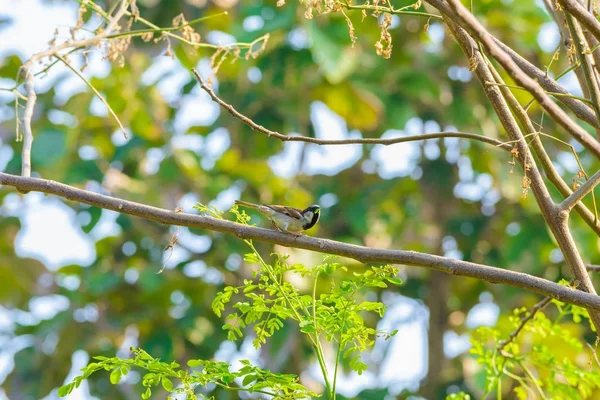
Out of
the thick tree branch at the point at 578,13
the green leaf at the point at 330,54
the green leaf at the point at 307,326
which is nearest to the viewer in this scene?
the thick tree branch at the point at 578,13

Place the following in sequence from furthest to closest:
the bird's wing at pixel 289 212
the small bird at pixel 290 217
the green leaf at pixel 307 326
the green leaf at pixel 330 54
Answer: the green leaf at pixel 330 54, the bird's wing at pixel 289 212, the small bird at pixel 290 217, the green leaf at pixel 307 326

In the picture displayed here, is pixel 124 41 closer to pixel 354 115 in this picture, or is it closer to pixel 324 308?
pixel 324 308

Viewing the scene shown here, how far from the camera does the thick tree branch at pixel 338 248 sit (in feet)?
7.85

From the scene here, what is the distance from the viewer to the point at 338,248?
2502 mm

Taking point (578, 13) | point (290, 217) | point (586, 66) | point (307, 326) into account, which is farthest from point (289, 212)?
point (578, 13)

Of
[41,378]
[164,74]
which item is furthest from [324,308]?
[41,378]

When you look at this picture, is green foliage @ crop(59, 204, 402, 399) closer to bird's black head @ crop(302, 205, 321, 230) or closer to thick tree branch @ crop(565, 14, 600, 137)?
thick tree branch @ crop(565, 14, 600, 137)

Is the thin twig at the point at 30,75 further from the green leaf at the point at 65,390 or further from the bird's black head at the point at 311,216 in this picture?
the bird's black head at the point at 311,216

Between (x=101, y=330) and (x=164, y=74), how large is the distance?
2707 mm

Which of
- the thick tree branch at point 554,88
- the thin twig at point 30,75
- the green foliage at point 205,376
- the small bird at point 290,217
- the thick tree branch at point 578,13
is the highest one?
the thick tree branch at point 578,13

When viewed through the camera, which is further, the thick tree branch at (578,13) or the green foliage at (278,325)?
the green foliage at (278,325)

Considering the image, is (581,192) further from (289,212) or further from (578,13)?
(289,212)

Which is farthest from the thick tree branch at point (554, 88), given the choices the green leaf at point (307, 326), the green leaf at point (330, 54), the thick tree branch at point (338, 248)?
the green leaf at point (330, 54)

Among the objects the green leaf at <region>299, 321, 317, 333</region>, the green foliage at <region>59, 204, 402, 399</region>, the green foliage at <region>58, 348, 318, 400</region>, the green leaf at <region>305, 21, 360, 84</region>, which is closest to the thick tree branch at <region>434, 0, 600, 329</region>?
the green foliage at <region>59, 204, 402, 399</region>
